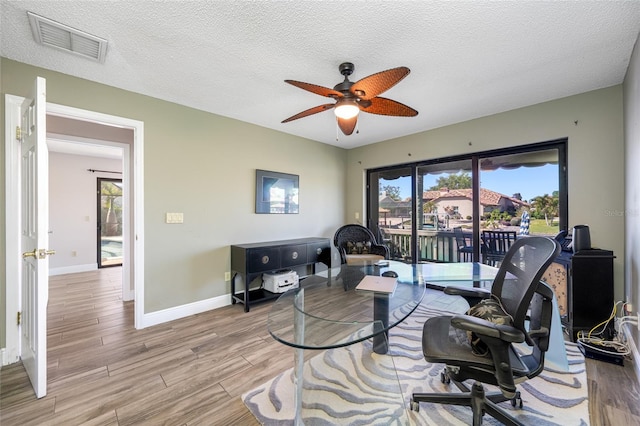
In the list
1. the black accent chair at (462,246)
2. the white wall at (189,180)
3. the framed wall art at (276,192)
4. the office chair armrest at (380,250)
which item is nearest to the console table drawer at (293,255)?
the white wall at (189,180)

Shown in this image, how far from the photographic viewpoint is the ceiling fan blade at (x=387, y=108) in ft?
7.23

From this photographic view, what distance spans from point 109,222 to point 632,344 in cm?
830

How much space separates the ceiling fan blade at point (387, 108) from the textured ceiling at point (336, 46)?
322 millimetres

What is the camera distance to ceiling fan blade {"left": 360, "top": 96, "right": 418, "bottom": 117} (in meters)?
2.21

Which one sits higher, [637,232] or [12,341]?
[637,232]

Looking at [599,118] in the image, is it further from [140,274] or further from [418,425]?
[140,274]

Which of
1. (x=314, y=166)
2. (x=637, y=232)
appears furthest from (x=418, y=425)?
(x=314, y=166)

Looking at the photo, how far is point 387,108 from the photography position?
2320 mm

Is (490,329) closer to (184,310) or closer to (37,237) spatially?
(37,237)

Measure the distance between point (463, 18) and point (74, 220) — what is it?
7206 mm

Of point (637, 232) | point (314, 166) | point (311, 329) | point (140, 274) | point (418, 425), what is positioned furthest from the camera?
point (314, 166)

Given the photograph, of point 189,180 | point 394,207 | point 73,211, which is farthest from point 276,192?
point 73,211

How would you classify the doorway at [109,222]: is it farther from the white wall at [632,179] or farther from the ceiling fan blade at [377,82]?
the white wall at [632,179]

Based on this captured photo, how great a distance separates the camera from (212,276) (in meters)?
3.37
